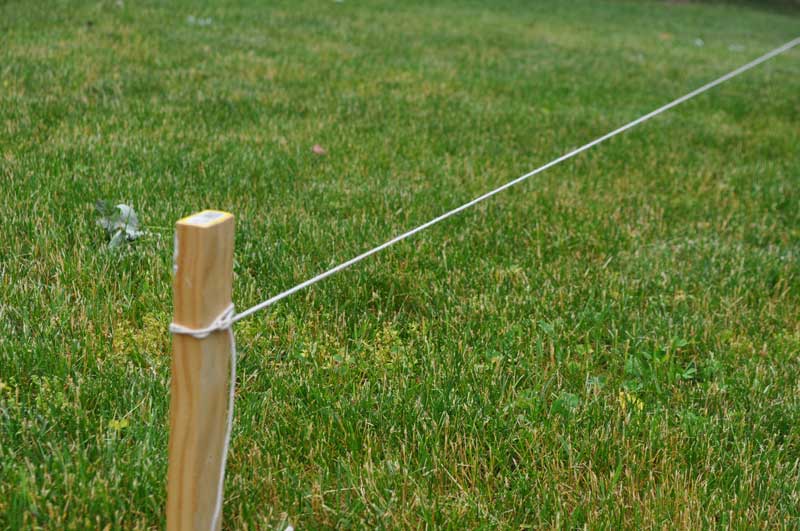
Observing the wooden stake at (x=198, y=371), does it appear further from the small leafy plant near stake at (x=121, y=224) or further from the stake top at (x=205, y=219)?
the small leafy plant near stake at (x=121, y=224)

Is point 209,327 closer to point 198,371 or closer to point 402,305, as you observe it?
point 198,371

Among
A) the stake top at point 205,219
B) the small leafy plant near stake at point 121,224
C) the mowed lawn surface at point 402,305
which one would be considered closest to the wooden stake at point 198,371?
the stake top at point 205,219

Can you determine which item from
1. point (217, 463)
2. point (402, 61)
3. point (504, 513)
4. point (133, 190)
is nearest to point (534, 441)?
point (504, 513)

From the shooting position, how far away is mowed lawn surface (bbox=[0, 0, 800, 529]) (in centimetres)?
191

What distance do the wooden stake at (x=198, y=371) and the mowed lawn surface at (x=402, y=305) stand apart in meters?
0.35

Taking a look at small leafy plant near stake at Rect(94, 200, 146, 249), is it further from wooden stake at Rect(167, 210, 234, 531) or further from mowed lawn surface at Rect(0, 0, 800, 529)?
wooden stake at Rect(167, 210, 234, 531)

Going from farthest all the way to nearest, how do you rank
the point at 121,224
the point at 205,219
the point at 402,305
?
Result: the point at 121,224, the point at 402,305, the point at 205,219

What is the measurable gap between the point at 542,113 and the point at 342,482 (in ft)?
16.7

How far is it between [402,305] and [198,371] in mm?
1608

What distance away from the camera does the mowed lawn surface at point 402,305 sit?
191 centimetres

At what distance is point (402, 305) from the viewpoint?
2.91 meters

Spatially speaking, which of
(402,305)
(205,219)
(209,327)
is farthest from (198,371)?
(402,305)

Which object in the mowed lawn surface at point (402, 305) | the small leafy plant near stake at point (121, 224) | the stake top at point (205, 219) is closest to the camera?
the stake top at point (205, 219)

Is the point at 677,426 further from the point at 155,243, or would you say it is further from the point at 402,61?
the point at 402,61
